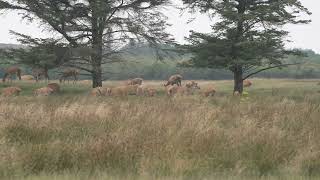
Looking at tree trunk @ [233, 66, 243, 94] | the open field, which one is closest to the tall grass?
the open field

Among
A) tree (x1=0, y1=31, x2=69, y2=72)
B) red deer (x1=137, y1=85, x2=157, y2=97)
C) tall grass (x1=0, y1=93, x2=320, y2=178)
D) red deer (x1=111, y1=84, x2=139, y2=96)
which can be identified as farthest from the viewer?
tree (x1=0, y1=31, x2=69, y2=72)

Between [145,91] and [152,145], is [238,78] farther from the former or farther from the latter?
[152,145]

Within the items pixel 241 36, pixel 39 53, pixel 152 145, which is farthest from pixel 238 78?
pixel 152 145

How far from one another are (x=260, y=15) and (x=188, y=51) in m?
5.02

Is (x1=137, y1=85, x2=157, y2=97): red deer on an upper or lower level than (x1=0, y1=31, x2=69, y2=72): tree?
lower

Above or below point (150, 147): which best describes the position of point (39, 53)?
above

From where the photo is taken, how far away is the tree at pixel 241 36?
1110 inches

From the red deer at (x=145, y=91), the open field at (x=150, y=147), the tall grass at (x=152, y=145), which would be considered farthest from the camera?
the red deer at (x=145, y=91)

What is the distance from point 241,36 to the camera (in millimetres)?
29312

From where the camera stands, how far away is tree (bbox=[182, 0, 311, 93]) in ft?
92.5

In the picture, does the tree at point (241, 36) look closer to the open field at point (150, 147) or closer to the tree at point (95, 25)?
the tree at point (95, 25)

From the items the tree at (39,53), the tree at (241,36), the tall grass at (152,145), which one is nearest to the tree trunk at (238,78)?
the tree at (241,36)

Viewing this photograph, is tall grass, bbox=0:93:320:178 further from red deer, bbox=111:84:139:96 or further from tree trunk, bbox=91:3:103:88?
tree trunk, bbox=91:3:103:88

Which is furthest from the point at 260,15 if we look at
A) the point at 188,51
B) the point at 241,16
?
the point at 188,51
